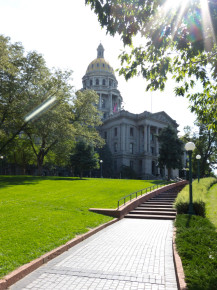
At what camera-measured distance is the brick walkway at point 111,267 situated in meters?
5.85

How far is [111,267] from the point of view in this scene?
696cm

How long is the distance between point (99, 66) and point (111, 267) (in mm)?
92298

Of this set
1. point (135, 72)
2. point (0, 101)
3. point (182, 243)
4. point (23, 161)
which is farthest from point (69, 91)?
point (182, 243)

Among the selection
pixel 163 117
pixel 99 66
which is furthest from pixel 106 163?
pixel 99 66

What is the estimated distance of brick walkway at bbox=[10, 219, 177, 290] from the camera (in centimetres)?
585

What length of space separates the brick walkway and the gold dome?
88.0 meters

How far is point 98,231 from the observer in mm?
11617

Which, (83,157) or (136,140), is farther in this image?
(136,140)

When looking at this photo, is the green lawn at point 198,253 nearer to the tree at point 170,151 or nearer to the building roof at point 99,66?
the tree at point 170,151

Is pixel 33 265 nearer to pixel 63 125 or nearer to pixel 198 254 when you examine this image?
pixel 198 254

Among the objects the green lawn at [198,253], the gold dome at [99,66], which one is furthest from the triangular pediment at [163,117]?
the green lawn at [198,253]

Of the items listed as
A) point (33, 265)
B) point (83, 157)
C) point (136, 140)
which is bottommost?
point (33, 265)

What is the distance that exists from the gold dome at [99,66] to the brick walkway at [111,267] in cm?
8804

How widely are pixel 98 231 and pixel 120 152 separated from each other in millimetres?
57528
